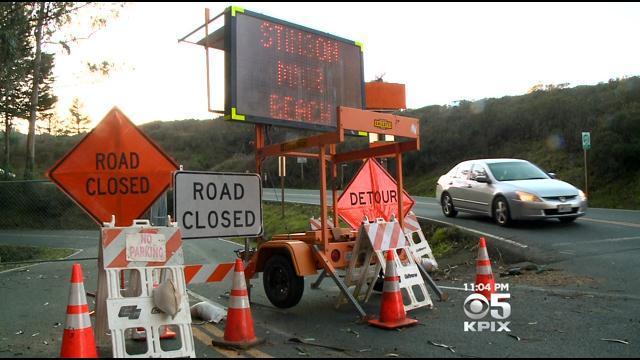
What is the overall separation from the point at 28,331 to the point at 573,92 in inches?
1391

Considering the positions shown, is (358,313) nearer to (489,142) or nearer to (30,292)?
(30,292)

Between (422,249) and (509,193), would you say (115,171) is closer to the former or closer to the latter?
(422,249)

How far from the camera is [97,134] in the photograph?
20.5 ft

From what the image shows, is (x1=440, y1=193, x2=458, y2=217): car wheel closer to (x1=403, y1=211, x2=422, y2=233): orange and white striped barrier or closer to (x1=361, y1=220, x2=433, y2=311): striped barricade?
(x1=403, y1=211, x2=422, y2=233): orange and white striped barrier

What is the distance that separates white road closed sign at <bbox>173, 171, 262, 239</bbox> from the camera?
6914 mm

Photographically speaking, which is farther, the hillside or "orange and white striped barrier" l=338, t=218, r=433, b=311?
the hillside

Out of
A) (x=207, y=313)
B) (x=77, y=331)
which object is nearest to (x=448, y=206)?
(x=207, y=313)

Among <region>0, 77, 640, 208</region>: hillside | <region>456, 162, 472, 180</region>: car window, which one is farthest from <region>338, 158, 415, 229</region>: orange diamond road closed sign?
<region>0, 77, 640, 208</region>: hillside

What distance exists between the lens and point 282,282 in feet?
24.9

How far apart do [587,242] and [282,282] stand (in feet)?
21.4

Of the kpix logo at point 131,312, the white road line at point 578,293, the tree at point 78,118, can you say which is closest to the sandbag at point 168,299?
the kpix logo at point 131,312

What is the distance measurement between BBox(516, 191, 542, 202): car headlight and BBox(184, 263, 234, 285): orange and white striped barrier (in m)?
7.71

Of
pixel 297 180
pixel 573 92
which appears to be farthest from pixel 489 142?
pixel 297 180

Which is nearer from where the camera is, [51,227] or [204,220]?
[204,220]
